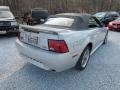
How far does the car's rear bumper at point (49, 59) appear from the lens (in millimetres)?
3158

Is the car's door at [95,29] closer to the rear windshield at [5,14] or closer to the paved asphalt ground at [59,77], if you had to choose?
the paved asphalt ground at [59,77]

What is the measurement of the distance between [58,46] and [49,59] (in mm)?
326

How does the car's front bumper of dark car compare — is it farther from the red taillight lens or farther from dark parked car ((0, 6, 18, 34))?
the red taillight lens

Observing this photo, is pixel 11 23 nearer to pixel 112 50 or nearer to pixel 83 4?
pixel 112 50

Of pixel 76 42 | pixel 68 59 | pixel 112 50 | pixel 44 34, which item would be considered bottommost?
pixel 112 50

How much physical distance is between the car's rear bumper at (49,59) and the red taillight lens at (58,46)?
9cm

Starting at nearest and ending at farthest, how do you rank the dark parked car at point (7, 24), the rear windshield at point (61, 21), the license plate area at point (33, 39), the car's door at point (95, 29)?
the license plate area at point (33, 39) < the rear windshield at point (61, 21) < the car's door at point (95, 29) < the dark parked car at point (7, 24)

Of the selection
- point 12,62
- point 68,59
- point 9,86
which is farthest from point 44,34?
point 12,62

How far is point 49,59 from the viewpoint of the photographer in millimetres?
3178

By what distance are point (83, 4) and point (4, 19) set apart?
16.7 meters

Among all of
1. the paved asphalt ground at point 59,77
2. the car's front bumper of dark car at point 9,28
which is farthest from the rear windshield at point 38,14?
the paved asphalt ground at point 59,77

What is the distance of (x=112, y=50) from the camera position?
599cm

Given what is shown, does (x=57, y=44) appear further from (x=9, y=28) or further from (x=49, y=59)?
(x=9, y=28)

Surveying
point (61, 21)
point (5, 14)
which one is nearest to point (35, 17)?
point (5, 14)
